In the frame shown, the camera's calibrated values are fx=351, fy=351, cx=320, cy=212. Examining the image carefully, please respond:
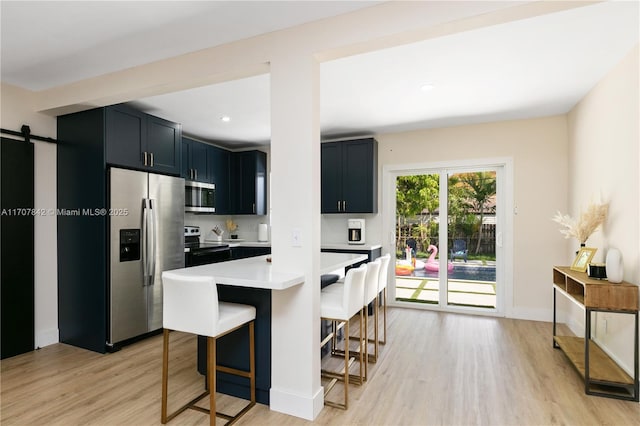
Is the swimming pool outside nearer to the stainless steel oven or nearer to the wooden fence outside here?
the wooden fence outside

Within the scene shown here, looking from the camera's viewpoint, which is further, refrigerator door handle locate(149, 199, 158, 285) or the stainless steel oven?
the stainless steel oven

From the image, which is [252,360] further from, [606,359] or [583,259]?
[583,259]

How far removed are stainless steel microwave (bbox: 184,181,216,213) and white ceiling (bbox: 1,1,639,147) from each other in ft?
3.36

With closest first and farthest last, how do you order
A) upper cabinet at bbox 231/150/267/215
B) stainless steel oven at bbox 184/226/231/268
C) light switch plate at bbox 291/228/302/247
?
light switch plate at bbox 291/228/302/247
stainless steel oven at bbox 184/226/231/268
upper cabinet at bbox 231/150/267/215

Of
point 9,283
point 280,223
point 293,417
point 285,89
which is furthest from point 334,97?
point 9,283

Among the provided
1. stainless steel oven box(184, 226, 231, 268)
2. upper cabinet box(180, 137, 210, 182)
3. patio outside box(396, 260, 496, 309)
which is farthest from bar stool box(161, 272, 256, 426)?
patio outside box(396, 260, 496, 309)

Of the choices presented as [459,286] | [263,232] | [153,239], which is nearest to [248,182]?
[263,232]

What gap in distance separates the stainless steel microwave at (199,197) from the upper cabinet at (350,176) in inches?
66.4

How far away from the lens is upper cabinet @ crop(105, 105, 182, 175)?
3.42m

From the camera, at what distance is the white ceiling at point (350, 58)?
2.16 metres

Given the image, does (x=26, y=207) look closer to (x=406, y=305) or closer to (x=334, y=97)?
(x=334, y=97)

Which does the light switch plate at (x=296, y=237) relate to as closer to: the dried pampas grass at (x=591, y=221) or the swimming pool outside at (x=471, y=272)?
the dried pampas grass at (x=591, y=221)

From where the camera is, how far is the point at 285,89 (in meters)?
2.31

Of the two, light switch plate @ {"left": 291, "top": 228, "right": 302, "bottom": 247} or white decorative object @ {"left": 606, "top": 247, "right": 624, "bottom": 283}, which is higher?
light switch plate @ {"left": 291, "top": 228, "right": 302, "bottom": 247}
